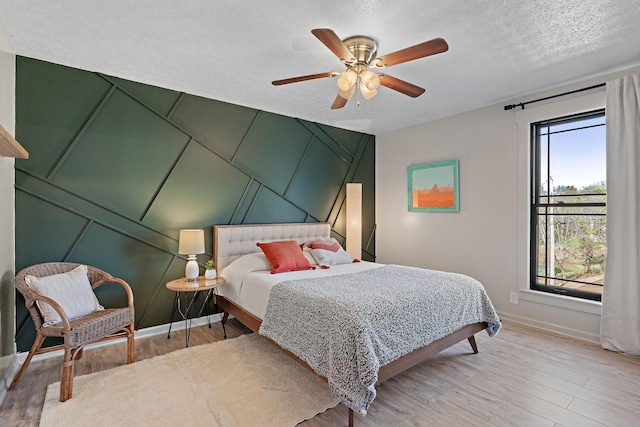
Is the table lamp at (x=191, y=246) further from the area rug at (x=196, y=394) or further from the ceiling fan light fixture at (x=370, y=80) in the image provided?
the ceiling fan light fixture at (x=370, y=80)

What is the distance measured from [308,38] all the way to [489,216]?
3.08 m

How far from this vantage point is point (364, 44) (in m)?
2.48

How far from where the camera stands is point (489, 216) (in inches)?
160

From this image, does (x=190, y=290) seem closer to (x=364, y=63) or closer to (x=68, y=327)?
(x=68, y=327)

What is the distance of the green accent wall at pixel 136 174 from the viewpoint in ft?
9.41

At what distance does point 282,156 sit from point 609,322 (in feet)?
13.2

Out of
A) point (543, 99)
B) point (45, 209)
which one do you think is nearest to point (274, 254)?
point (45, 209)

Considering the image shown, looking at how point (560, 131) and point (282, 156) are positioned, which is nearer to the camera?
point (560, 131)

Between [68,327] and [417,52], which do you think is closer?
[417,52]

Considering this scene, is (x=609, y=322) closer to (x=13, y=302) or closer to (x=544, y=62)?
(x=544, y=62)

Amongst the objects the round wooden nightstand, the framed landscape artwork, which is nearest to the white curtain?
the framed landscape artwork

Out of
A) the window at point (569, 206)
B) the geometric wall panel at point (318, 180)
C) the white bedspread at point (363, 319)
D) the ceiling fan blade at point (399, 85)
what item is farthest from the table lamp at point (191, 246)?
the window at point (569, 206)

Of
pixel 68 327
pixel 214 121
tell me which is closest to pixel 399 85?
pixel 214 121

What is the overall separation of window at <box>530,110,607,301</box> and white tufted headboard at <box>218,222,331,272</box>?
2822 millimetres
